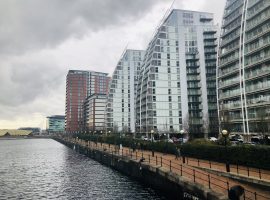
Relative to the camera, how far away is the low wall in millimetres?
21911

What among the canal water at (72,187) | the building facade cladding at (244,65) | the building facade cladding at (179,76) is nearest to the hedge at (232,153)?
the canal water at (72,187)

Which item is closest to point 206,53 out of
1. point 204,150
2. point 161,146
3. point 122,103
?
point 122,103

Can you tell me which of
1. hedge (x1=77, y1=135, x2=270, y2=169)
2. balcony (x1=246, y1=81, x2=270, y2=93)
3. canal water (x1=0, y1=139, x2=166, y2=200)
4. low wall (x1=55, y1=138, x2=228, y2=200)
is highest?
balcony (x1=246, y1=81, x2=270, y2=93)

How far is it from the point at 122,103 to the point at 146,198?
140 m

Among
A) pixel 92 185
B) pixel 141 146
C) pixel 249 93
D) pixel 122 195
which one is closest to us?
pixel 122 195

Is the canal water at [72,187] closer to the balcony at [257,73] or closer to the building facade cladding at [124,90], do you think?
the balcony at [257,73]

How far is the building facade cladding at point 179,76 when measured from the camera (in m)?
115

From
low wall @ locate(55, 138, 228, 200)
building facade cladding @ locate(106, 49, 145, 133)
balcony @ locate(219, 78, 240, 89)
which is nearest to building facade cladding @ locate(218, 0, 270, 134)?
balcony @ locate(219, 78, 240, 89)

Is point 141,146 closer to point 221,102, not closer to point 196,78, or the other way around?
point 221,102

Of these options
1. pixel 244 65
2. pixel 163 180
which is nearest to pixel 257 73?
pixel 244 65

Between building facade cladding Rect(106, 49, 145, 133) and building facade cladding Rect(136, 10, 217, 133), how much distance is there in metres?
48.3

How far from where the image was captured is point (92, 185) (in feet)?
→ 123

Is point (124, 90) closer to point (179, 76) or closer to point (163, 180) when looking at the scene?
point (179, 76)

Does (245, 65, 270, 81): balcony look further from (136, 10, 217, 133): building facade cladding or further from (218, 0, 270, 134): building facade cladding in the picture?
(136, 10, 217, 133): building facade cladding
